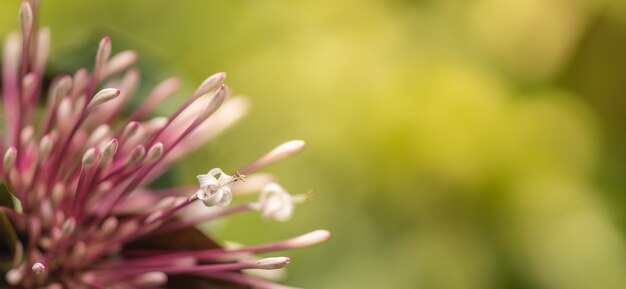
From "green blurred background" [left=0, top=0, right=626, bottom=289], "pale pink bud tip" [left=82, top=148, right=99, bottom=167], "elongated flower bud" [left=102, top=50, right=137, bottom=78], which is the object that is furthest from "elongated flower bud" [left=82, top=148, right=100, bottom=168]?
"green blurred background" [left=0, top=0, right=626, bottom=289]

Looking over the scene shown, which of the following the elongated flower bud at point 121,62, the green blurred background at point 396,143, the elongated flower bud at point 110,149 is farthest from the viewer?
the green blurred background at point 396,143

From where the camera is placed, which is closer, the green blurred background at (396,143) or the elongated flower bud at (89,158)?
the elongated flower bud at (89,158)

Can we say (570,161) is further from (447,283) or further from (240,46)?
(240,46)

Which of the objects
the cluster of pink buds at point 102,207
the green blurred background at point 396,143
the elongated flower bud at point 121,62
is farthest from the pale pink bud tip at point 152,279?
the green blurred background at point 396,143

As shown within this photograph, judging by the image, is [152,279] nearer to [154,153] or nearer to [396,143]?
[154,153]

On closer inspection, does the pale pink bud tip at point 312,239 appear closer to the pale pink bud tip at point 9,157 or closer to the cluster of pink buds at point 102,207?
the cluster of pink buds at point 102,207

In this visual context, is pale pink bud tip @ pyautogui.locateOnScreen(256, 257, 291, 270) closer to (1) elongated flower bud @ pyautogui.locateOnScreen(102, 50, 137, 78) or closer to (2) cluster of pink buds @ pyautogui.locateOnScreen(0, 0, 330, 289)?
(2) cluster of pink buds @ pyautogui.locateOnScreen(0, 0, 330, 289)
